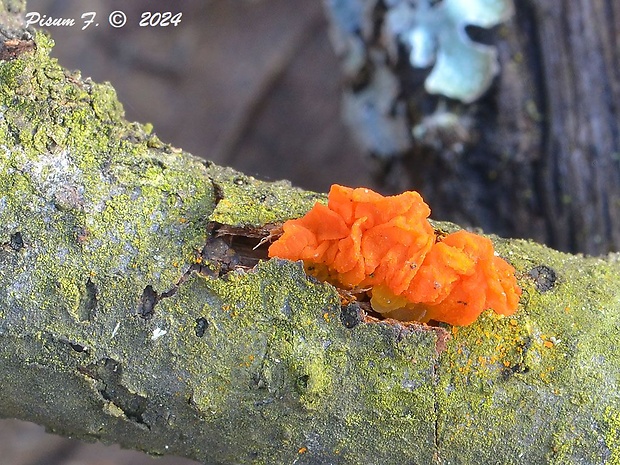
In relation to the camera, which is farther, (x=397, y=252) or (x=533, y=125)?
(x=533, y=125)

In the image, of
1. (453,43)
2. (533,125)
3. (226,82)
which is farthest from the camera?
(226,82)

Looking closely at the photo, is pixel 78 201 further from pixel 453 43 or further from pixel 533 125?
pixel 533 125

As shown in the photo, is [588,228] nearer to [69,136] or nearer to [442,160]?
[442,160]

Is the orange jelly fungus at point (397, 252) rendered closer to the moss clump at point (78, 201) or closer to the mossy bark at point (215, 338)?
the mossy bark at point (215, 338)

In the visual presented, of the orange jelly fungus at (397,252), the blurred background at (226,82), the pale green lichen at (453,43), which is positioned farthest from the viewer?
the blurred background at (226,82)

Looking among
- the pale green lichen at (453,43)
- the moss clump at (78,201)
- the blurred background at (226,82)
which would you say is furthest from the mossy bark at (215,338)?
the blurred background at (226,82)

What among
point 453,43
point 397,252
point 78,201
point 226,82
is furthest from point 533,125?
point 226,82

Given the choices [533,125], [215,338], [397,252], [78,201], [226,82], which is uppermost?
[78,201]
